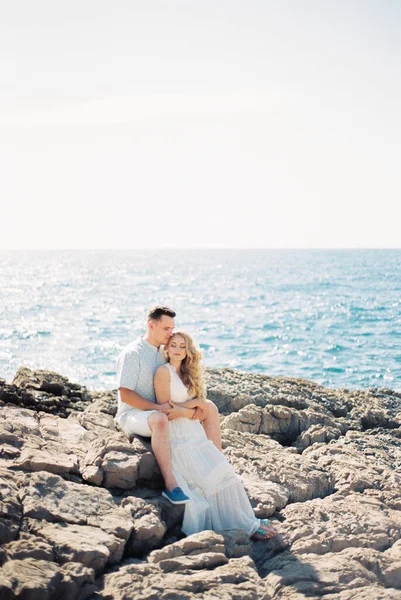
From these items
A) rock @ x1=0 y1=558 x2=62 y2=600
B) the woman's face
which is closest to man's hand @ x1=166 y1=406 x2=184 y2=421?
the woman's face

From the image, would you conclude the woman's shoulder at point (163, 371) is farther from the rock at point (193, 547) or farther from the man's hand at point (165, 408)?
the rock at point (193, 547)

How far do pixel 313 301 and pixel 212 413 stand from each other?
4739 centimetres

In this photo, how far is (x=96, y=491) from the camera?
17.6ft

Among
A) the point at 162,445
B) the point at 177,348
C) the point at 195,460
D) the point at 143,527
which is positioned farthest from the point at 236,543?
the point at 177,348

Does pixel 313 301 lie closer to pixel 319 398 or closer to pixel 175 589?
pixel 319 398

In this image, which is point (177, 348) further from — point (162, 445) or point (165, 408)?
point (162, 445)

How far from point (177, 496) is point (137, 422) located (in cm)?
98

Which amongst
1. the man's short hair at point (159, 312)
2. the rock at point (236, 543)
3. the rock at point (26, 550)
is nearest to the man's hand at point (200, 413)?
the man's short hair at point (159, 312)

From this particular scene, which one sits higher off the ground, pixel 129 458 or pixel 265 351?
pixel 129 458

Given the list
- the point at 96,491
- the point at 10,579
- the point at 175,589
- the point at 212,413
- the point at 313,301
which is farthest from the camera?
the point at 313,301

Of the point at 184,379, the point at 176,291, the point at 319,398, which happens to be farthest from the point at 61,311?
the point at 184,379

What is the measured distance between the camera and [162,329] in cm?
664

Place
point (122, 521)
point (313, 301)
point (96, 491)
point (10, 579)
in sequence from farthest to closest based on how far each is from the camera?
point (313, 301)
point (96, 491)
point (122, 521)
point (10, 579)

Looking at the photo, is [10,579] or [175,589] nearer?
Result: [10,579]
